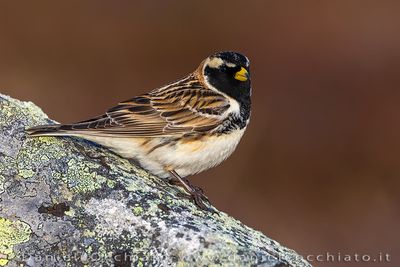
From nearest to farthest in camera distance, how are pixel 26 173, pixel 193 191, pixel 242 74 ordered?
1. pixel 26 173
2. pixel 193 191
3. pixel 242 74

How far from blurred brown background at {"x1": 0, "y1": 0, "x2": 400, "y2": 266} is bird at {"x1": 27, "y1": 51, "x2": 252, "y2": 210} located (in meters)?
6.01

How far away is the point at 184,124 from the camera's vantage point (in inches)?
282

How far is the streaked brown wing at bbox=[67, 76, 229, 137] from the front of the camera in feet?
22.6

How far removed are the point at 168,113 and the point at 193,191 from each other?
1.14 meters

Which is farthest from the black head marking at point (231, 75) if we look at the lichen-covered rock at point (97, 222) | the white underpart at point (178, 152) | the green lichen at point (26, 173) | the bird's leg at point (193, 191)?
the green lichen at point (26, 173)

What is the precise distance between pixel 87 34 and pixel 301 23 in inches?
211

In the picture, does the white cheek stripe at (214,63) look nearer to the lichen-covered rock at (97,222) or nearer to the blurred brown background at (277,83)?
the lichen-covered rock at (97,222)

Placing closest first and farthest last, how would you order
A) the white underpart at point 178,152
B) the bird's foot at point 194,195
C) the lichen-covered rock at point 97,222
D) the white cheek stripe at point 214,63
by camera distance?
the lichen-covered rock at point 97,222 < the bird's foot at point 194,195 < the white underpart at point 178,152 < the white cheek stripe at point 214,63

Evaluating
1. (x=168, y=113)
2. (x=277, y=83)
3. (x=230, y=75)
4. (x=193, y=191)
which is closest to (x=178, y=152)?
(x=168, y=113)

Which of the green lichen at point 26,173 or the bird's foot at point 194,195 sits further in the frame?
the bird's foot at point 194,195

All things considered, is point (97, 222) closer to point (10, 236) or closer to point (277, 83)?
point (10, 236)

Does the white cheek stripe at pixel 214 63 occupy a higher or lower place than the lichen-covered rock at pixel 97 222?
higher

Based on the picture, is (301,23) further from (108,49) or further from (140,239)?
(140,239)

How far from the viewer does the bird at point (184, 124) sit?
262 inches
